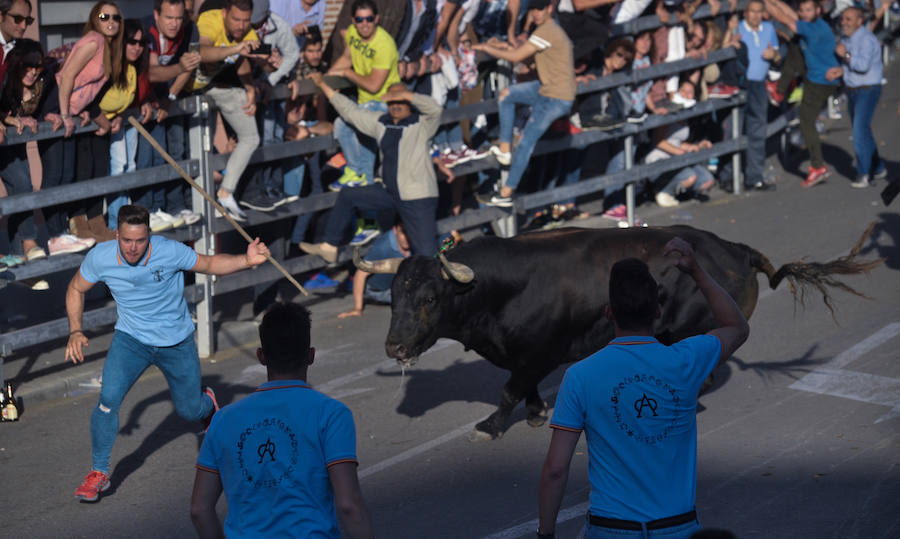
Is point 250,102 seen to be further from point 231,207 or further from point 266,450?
point 266,450

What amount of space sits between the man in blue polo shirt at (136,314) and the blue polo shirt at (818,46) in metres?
11.2

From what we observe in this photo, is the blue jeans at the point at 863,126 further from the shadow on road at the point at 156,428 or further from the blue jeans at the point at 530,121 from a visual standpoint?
the shadow on road at the point at 156,428

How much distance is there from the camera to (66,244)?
9.76 meters

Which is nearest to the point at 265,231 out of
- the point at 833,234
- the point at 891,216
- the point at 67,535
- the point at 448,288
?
the point at 448,288

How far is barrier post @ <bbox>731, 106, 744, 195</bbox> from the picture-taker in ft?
55.1

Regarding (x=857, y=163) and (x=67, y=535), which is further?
(x=857, y=163)

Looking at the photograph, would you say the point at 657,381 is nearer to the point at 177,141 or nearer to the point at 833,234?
the point at 177,141

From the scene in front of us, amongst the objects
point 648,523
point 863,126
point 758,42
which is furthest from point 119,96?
point 863,126

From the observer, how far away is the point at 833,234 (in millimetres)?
13750

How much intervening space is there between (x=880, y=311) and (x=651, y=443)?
7.06 metres

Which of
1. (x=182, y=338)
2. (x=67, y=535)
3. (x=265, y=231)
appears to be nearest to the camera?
(x=67, y=535)

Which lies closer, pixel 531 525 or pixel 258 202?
pixel 531 525

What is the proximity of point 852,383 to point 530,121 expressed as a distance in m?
5.30

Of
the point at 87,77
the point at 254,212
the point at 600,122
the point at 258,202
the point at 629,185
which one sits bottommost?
the point at 629,185
